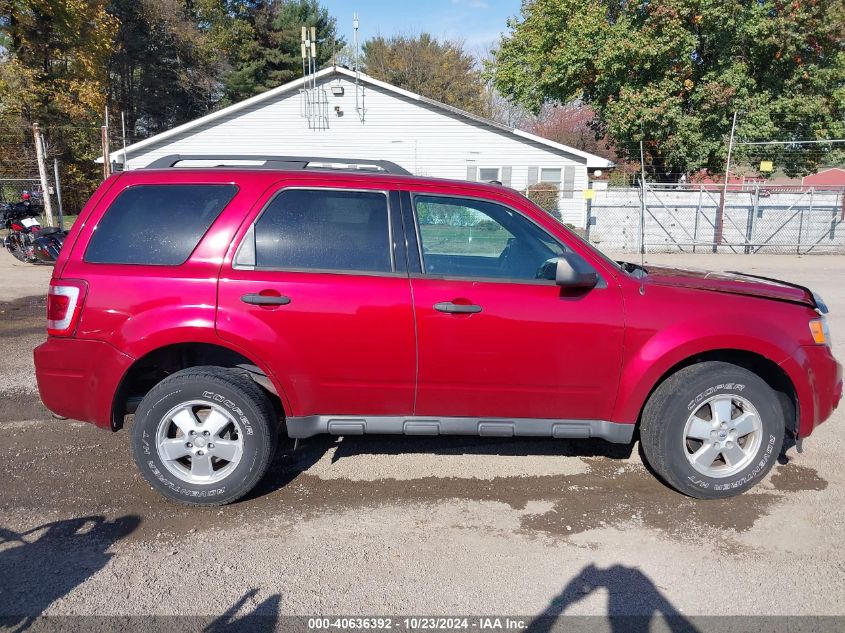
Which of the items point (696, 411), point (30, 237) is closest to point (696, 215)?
point (30, 237)

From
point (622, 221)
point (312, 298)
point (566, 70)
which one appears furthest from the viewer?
point (566, 70)

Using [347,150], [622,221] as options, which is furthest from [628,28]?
[347,150]

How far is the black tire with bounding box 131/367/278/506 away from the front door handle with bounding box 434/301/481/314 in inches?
46.0

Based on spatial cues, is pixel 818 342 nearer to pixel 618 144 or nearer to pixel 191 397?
pixel 191 397

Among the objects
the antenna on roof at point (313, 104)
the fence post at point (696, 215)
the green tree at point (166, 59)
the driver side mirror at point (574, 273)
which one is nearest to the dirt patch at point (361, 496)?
the driver side mirror at point (574, 273)

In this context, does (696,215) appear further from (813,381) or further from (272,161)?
(272,161)

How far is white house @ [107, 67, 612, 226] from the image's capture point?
22.5 m

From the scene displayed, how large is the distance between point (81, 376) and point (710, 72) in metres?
27.3

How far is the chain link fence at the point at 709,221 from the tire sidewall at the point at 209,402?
56.9ft

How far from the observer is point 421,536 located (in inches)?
137

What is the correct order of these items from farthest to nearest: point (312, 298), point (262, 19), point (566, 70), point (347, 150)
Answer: point (262, 19), point (566, 70), point (347, 150), point (312, 298)

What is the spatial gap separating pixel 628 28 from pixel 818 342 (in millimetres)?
24868

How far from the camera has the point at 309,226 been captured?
12.4 feet

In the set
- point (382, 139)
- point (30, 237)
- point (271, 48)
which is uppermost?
point (271, 48)
